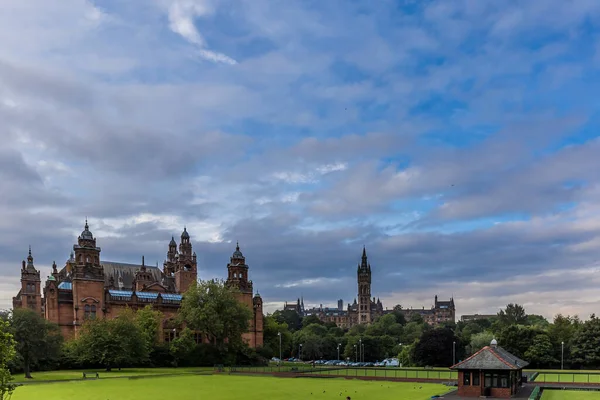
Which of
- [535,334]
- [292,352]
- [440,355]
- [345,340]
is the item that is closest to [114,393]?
[440,355]

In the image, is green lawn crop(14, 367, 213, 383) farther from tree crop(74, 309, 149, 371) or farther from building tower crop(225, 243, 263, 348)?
building tower crop(225, 243, 263, 348)

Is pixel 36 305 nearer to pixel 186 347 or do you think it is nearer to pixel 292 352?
pixel 186 347

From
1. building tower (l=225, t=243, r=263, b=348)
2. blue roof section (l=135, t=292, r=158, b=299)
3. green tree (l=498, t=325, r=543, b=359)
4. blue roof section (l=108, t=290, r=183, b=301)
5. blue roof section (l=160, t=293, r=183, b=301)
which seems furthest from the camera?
building tower (l=225, t=243, r=263, b=348)

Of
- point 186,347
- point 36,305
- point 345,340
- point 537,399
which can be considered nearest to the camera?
point 537,399

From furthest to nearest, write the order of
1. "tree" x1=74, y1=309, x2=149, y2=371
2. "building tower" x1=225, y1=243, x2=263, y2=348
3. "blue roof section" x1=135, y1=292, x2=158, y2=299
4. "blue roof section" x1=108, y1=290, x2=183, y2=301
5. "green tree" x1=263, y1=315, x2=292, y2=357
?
1. "green tree" x1=263, y1=315, x2=292, y2=357
2. "building tower" x1=225, y1=243, x2=263, y2=348
3. "blue roof section" x1=135, y1=292, x2=158, y2=299
4. "blue roof section" x1=108, y1=290, x2=183, y2=301
5. "tree" x1=74, y1=309, x2=149, y2=371

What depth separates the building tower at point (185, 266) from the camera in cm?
11231

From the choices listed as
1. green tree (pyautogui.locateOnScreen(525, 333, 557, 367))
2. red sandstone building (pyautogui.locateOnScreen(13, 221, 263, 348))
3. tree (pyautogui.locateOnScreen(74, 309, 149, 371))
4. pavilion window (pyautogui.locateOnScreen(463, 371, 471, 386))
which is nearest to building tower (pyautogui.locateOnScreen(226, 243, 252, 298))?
red sandstone building (pyautogui.locateOnScreen(13, 221, 263, 348))

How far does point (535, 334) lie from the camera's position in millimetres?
82125

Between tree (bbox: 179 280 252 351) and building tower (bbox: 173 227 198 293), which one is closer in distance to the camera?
tree (bbox: 179 280 252 351)

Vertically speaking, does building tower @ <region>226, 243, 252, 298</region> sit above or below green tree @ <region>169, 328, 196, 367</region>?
above

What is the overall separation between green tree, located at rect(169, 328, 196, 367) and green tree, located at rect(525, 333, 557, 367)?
53.0m

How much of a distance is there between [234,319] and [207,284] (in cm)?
751

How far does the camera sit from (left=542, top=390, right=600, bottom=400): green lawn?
38.5m

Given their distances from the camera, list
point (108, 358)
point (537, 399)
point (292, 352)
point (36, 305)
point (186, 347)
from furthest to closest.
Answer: point (292, 352)
point (36, 305)
point (186, 347)
point (108, 358)
point (537, 399)
